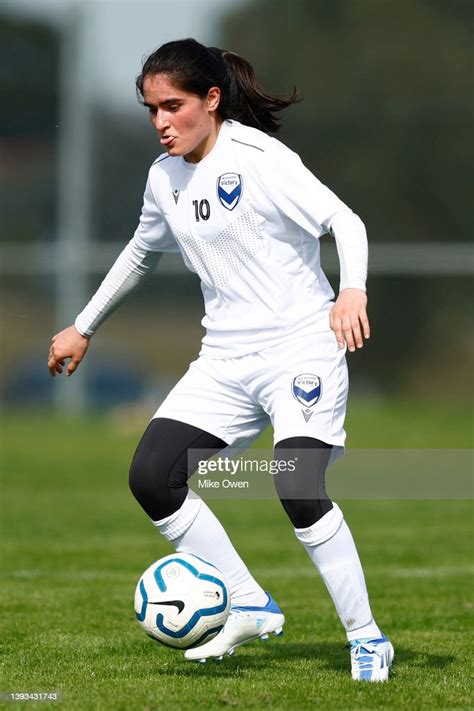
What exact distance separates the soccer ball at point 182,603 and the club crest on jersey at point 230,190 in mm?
1278

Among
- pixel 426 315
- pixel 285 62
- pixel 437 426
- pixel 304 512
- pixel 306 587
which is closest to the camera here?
pixel 304 512

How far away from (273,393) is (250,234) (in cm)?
57

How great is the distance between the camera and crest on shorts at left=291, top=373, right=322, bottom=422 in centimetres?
448

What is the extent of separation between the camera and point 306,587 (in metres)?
6.84

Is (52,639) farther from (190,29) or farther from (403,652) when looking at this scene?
(190,29)

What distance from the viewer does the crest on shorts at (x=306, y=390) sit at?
4.48 meters

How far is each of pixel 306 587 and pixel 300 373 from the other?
2.60 metres

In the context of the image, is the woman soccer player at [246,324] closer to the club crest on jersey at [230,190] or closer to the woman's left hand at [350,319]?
the club crest on jersey at [230,190]

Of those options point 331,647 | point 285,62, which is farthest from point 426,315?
point 331,647

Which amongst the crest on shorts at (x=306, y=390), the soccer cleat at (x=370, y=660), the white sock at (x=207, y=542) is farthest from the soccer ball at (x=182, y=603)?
the crest on shorts at (x=306, y=390)

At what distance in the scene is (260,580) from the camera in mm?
6961

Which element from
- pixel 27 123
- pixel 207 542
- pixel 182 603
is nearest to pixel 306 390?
pixel 207 542

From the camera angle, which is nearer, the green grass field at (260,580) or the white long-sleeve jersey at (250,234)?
the green grass field at (260,580)

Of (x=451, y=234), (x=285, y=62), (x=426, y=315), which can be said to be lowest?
(x=426, y=315)
